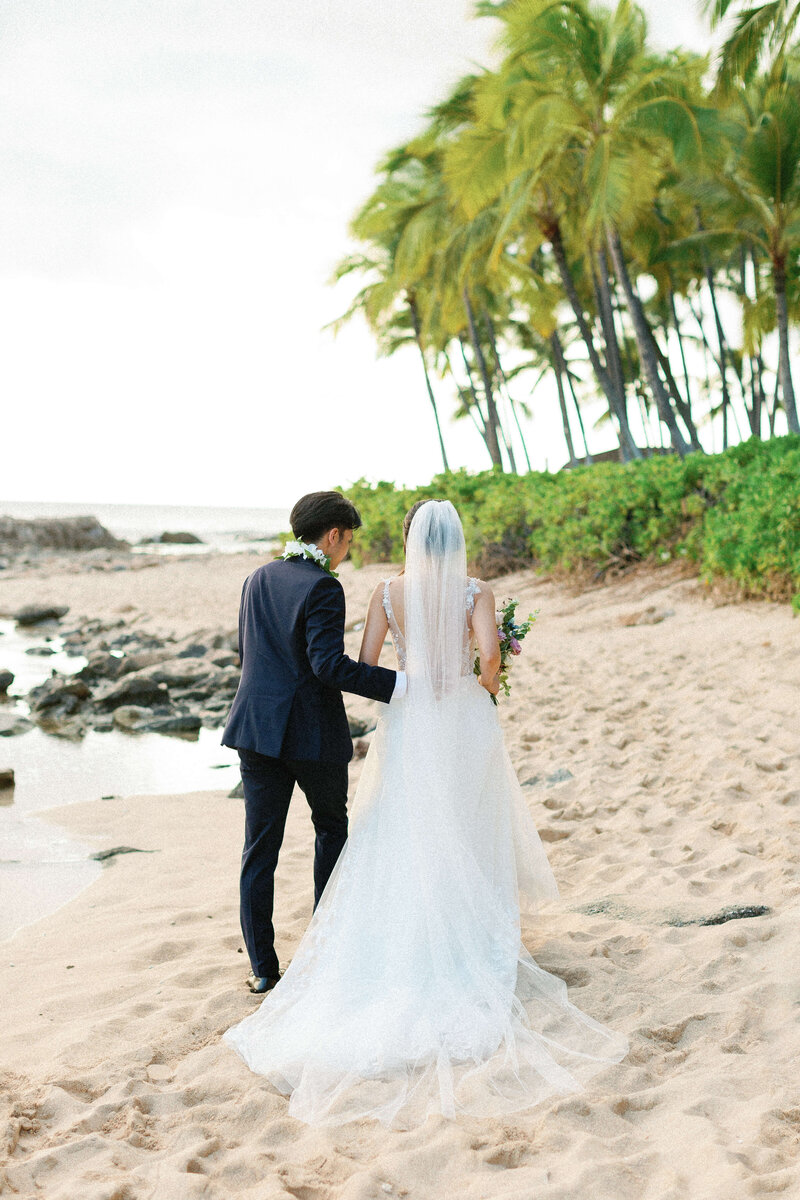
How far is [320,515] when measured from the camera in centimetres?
347

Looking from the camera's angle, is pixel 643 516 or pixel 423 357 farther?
pixel 423 357

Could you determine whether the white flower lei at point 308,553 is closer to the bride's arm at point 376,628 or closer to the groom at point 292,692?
the groom at point 292,692

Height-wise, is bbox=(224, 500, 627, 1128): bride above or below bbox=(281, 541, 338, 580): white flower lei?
below

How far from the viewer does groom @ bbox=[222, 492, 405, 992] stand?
336 centimetres

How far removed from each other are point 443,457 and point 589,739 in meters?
26.3

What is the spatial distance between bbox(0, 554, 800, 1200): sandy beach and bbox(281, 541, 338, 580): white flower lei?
5.63 feet

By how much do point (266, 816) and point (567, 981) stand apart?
1.33 m

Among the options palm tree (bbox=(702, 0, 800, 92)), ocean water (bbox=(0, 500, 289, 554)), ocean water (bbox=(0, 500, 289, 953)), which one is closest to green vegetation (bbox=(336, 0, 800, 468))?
palm tree (bbox=(702, 0, 800, 92))

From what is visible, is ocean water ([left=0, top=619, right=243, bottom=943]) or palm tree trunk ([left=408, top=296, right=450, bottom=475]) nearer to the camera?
ocean water ([left=0, top=619, right=243, bottom=943])

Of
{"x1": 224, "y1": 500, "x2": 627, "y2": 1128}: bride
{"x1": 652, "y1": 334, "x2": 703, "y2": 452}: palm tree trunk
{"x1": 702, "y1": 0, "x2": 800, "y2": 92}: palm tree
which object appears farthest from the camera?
{"x1": 652, "y1": 334, "x2": 703, "y2": 452}: palm tree trunk

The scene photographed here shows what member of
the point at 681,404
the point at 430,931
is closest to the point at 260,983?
the point at 430,931

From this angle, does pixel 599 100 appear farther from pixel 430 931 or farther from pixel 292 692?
pixel 430 931

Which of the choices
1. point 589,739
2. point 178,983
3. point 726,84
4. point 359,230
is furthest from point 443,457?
point 178,983

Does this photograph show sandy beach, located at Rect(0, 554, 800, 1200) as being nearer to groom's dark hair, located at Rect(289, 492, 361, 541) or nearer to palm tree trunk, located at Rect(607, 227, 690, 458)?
groom's dark hair, located at Rect(289, 492, 361, 541)
